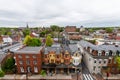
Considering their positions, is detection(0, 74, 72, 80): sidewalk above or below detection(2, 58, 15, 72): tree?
below

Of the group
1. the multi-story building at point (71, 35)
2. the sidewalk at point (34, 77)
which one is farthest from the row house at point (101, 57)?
the multi-story building at point (71, 35)

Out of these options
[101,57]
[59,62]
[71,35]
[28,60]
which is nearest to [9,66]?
[28,60]

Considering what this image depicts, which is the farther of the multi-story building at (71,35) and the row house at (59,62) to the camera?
the multi-story building at (71,35)

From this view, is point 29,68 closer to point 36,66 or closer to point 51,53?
point 36,66

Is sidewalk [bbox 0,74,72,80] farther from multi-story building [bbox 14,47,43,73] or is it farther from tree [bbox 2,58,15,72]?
tree [bbox 2,58,15,72]

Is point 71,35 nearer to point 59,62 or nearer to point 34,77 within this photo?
point 59,62

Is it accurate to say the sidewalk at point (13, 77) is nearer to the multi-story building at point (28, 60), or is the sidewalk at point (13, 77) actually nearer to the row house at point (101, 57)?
the multi-story building at point (28, 60)

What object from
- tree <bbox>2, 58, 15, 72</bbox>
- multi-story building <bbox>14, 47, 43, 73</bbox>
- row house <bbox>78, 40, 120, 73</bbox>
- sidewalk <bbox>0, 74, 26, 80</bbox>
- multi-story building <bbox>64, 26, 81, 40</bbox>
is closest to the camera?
sidewalk <bbox>0, 74, 26, 80</bbox>

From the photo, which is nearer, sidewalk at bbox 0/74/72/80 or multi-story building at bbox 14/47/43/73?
sidewalk at bbox 0/74/72/80

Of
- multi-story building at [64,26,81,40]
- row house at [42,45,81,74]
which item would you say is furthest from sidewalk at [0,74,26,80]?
multi-story building at [64,26,81,40]
